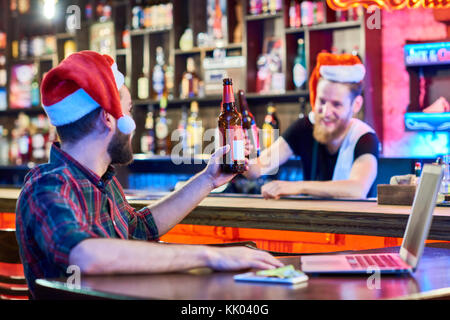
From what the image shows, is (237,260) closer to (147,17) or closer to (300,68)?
(300,68)

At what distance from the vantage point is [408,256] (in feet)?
4.65

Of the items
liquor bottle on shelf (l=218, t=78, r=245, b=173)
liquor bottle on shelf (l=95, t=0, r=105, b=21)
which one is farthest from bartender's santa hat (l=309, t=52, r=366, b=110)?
liquor bottle on shelf (l=95, t=0, r=105, b=21)

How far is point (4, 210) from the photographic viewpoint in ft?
10.1

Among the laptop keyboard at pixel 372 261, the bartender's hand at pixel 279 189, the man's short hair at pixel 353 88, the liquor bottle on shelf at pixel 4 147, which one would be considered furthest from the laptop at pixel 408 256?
the liquor bottle on shelf at pixel 4 147

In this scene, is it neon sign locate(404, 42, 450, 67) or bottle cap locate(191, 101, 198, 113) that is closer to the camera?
neon sign locate(404, 42, 450, 67)

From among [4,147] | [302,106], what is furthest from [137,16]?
[4,147]

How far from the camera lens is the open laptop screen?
4.25 ft

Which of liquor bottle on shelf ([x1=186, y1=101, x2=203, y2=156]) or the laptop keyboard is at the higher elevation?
liquor bottle on shelf ([x1=186, y1=101, x2=203, y2=156])

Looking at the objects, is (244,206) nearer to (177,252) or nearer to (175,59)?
(177,252)

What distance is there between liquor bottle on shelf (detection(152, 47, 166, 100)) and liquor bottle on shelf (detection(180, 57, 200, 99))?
0.23 meters

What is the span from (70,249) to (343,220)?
1.24 metres

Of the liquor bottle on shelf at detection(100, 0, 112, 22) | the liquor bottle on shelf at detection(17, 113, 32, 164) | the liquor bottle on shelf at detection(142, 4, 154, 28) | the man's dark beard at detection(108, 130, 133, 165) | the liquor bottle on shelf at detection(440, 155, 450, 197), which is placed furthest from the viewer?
the liquor bottle on shelf at detection(17, 113, 32, 164)

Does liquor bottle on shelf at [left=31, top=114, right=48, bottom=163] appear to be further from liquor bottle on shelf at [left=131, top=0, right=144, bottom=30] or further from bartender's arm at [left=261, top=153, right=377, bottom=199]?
bartender's arm at [left=261, top=153, right=377, bottom=199]

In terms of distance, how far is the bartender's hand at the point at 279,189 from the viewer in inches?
113
